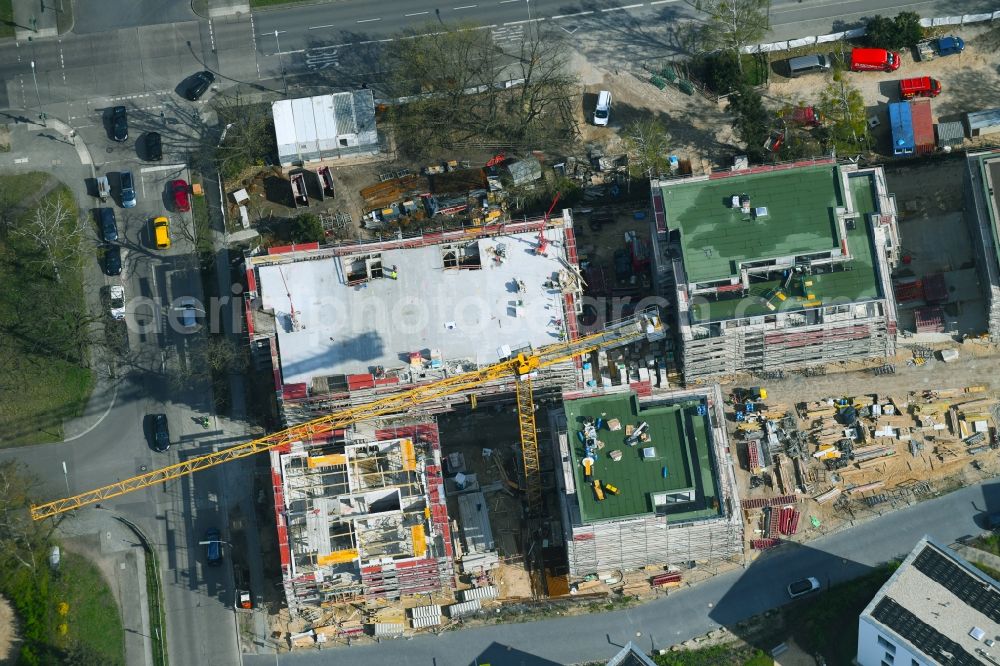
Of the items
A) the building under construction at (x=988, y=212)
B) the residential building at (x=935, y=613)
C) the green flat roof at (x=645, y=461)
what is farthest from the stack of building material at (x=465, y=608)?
the building under construction at (x=988, y=212)

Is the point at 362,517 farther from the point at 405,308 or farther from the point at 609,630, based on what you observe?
the point at 609,630

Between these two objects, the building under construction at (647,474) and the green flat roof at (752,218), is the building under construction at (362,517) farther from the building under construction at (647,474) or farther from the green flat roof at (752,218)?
the green flat roof at (752,218)

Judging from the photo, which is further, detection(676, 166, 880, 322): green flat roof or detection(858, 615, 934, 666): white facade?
detection(676, 166, 880, 322): green flat roof

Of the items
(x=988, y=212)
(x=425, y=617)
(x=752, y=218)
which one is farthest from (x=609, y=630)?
(x=988, y=212)

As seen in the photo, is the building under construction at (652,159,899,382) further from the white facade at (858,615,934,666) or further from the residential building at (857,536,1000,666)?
the white facade at (858,615,934,666)

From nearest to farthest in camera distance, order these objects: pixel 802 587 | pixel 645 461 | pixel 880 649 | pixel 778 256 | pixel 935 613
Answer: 1. pixel 935 613
2. pixel 880 649
3. pixel 645 461
4. pixel 778 256
5. pixel 802 587

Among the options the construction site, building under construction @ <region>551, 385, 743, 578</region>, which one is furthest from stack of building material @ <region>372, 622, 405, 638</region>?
building under construction @ <region>551, 385, 743, 578</region>
